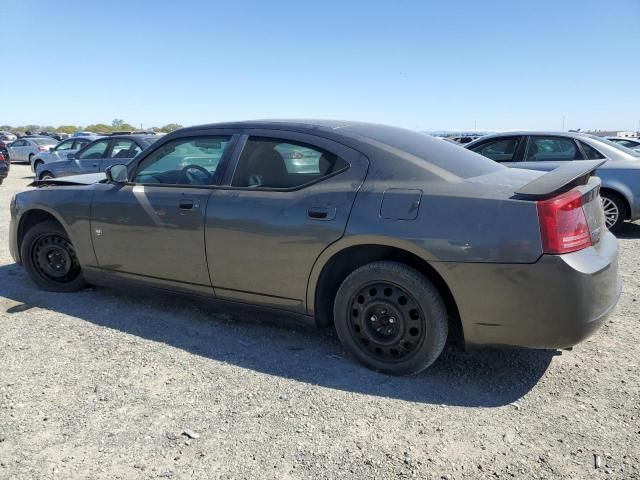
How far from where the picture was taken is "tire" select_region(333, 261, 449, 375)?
2891mm

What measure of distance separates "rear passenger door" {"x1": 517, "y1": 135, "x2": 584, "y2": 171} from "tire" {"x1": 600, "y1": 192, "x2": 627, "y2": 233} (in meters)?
0.67

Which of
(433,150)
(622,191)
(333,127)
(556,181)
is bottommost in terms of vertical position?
(622,191)

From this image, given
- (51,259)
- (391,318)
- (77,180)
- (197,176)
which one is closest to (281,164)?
(197,176)

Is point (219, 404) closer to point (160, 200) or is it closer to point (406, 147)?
point (160, 200)

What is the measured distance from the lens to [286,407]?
9.00 ft

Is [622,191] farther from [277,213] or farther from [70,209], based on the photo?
[70,209]

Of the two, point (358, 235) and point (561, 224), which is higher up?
point (561, 224)

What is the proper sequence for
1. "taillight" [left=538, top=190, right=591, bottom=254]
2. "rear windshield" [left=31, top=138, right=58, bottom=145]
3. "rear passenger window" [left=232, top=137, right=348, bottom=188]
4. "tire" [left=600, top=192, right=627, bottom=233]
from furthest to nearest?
"rear windshield" [left=31, top=138, right=58, bottom=145] < "tire" [left=600, top=192, right=627, bottom=233] < "rear passenger window" [left=232, top=137, right=348, bottom=188] < "taillight" [left=538, top=190, right=591, bottom=254]

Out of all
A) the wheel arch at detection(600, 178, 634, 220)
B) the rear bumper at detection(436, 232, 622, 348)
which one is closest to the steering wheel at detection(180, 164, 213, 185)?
the rear bumper at detection(436, 232, 622, 348)

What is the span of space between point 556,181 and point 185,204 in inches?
96.4

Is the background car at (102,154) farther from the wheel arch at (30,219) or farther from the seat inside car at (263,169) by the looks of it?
the seat inside car at (263,169)

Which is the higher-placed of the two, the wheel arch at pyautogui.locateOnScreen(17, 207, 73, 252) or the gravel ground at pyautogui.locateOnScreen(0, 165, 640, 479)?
the wheel arch at pyautogui.locateOnScreen(17, 207, 73, 252)

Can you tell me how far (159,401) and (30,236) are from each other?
8.71ft

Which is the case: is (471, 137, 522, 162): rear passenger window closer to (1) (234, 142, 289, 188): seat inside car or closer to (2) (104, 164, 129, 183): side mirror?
(1) (234, 142, 289, 188): seat inside car
